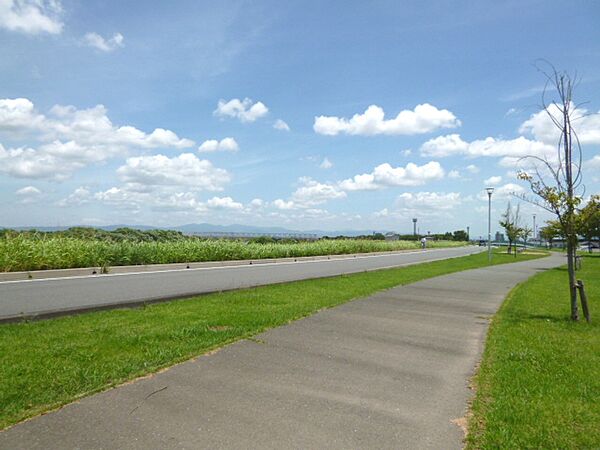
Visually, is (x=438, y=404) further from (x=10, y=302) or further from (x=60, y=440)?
(x=10, y=302)

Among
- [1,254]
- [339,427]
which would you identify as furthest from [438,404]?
[1,254]

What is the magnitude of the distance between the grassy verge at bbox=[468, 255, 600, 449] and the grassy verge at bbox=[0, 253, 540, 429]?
3.30 m

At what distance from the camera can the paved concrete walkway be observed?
361 cm

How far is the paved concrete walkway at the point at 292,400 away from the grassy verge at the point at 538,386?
259 mm

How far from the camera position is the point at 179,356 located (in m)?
5.58

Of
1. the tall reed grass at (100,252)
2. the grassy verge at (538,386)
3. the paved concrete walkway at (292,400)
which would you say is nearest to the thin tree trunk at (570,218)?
the grassy verge at (538,386)

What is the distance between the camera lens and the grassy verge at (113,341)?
14.5ft

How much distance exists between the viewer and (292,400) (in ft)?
14.4

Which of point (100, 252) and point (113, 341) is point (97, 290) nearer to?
point (113, 341)

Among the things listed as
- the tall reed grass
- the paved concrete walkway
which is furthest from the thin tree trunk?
the tall reed grass

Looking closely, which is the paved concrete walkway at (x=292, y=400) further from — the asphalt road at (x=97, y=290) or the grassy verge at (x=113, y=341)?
the asphalt road at (x=97, y=290)

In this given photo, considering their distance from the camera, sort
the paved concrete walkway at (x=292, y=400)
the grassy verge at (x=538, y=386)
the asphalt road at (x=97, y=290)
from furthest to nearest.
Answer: the asphalt road at (x=97, y=290)
the grassy verge at (x=538, y=386)
the paved concrete walkway at (x=292, y=400)

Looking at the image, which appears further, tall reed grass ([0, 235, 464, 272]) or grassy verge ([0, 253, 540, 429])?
tall reed grass ([0, 235, 464, 272])

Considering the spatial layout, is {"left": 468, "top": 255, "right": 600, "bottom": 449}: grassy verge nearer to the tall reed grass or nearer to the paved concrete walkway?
the paved concrete walkway
